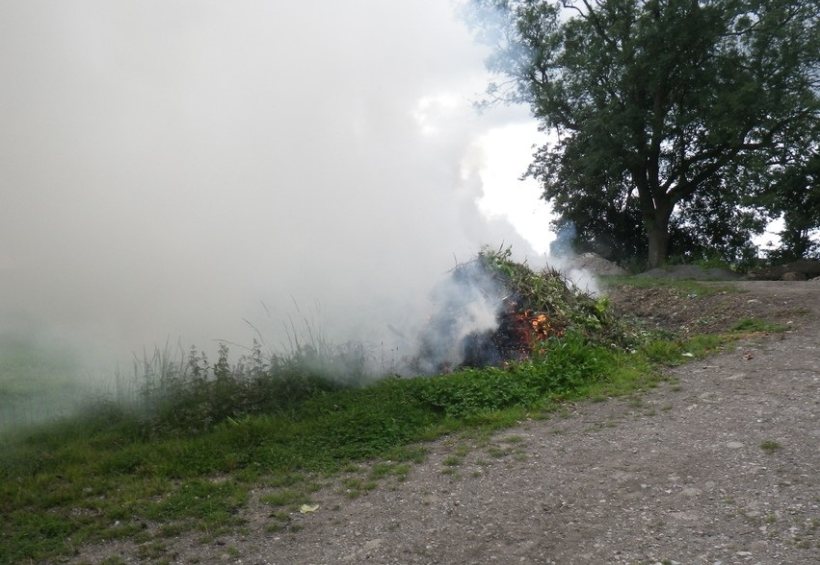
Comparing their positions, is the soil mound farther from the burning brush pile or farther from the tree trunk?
the burning brush pile

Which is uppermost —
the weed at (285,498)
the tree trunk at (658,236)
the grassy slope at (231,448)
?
the tree trunk at (658,236)

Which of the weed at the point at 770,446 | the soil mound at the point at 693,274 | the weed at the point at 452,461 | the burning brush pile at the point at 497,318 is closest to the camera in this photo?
the weed at the point at 770,446

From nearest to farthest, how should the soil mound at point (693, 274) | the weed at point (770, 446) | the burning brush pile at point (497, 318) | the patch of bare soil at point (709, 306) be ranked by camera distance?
the weed at point (770, 446)
the burning brush pile at point (497, 318)
the patch of bare soil at point (709, 306)
the soil mound at point (693, 274)

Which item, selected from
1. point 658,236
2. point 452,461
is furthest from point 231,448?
point 658,236

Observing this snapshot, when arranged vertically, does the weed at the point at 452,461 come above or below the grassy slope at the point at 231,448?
below

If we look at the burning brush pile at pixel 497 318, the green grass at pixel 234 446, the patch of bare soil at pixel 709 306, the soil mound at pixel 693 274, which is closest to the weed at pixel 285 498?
the green grass at pixel 234 446

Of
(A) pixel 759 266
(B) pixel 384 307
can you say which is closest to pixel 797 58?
(A) pixel 759 266

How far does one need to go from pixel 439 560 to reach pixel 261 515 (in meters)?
1.25

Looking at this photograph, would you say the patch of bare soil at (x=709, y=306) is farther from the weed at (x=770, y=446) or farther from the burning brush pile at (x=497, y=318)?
the weed at (x=770, y=446)

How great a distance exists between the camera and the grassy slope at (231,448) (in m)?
4.67

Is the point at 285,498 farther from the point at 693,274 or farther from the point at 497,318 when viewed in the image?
the point at 693,274

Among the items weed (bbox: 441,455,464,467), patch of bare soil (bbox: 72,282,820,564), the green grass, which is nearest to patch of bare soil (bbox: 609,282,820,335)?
the green grass

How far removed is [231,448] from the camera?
18.9 feet

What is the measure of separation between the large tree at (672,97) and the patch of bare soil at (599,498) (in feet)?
51.8
